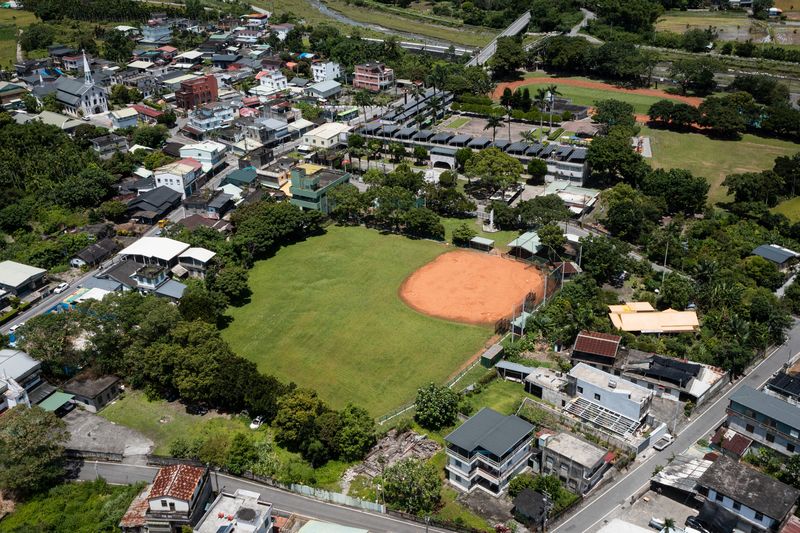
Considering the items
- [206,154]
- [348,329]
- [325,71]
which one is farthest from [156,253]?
[325,71]

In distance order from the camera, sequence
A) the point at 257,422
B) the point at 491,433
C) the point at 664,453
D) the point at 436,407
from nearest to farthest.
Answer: the point at 491,433 < the point at 664,453 < the point at 436,407 < the point at 257,422

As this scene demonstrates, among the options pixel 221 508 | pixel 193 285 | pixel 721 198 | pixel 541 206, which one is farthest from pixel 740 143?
pixel 221 508

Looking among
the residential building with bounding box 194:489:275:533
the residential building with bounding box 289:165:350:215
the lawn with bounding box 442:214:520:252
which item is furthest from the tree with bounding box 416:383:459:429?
the residential building with bounding box 289:165:350:215

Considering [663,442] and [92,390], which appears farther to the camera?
[92,390]

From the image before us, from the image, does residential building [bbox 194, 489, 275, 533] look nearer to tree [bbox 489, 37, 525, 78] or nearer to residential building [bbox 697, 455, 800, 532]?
residential building [bbox 697, 455, 800, 532]

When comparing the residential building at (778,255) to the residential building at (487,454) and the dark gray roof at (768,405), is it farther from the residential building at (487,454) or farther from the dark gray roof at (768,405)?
the residential building at (487,454)

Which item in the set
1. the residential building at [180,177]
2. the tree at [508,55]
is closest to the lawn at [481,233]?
the residential building at [180,177]

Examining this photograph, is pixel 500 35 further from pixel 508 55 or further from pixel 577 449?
pixel 577 449
